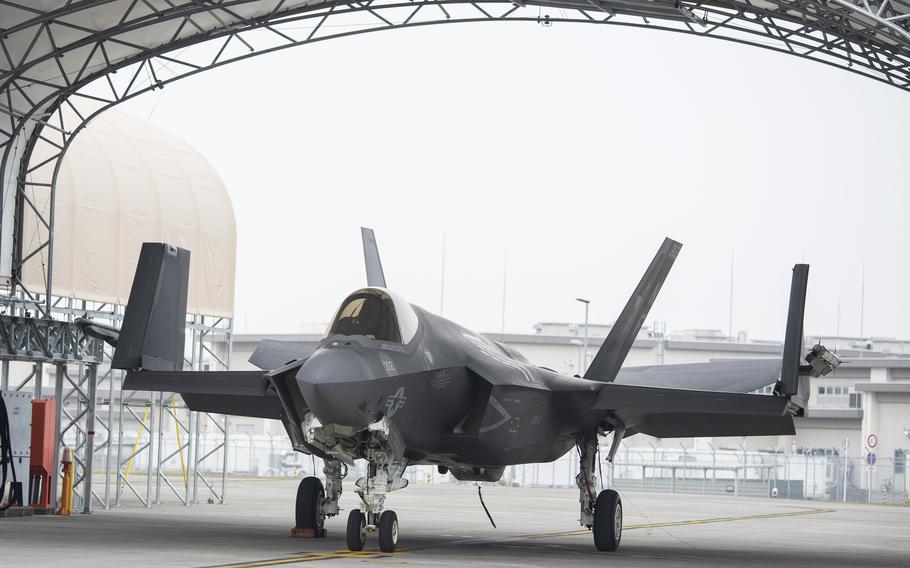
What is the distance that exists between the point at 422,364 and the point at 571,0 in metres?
9.97

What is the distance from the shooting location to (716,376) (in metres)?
16.4

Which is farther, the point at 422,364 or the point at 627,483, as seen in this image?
the point at 627,483

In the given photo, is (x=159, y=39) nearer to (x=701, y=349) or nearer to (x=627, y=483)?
(x=627, y=483)

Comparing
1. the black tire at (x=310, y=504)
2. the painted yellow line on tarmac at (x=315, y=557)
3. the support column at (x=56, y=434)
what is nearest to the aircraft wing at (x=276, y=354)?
the black tire at (x=310, y=504)


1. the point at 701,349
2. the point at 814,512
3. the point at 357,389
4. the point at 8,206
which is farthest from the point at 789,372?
the point at 701,349

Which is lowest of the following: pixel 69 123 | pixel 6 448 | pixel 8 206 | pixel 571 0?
pixel 6 448

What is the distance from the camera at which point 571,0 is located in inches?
805

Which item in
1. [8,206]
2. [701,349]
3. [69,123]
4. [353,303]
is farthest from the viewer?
[701,349]

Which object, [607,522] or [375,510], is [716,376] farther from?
[375,510]

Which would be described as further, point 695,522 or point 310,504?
point 695,522

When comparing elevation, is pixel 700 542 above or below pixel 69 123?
below

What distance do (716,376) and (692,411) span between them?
2.37 m

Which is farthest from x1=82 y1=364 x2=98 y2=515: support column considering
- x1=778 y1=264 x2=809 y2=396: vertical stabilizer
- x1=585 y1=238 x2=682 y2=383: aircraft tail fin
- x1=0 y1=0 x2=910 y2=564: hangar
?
x1=778 y1=264 x2=809 y2=396: vertical stabilizer

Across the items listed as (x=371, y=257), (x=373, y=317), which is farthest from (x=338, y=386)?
(x=371, y=257)
